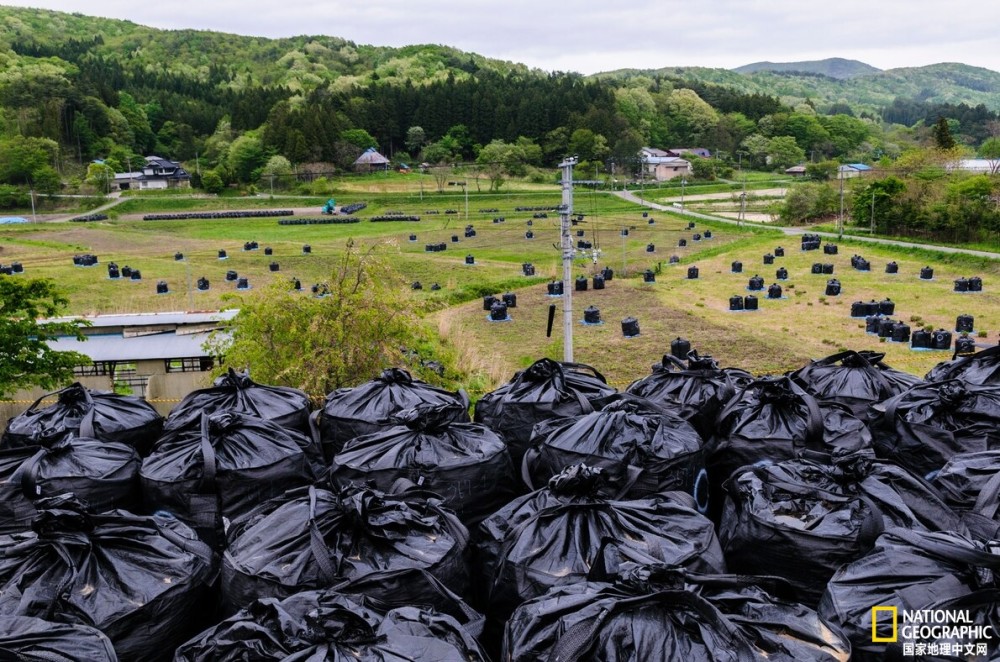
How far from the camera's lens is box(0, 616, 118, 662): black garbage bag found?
321 centimetres

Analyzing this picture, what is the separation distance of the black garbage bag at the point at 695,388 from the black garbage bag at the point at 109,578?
4.12m

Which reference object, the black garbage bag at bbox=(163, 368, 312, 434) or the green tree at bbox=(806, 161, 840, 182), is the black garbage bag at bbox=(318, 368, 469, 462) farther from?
the green tree at bbox=(806, 161, 840, 182)

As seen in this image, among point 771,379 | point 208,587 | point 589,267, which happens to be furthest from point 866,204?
point 208,587

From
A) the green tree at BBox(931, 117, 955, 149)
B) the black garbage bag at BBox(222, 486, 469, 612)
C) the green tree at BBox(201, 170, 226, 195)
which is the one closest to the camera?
the black garbage bag at BBox(222, 486, 469, 612)

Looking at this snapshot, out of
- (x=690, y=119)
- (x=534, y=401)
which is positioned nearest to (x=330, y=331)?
(x=534, y=401)

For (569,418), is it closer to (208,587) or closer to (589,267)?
(208,587)

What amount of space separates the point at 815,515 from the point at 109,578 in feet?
12.5

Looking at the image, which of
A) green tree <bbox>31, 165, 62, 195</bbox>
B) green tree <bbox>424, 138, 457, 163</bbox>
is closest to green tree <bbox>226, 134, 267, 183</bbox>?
green tree <bbox>31, 165, 62, 195</bbox>

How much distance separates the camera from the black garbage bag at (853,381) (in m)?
7.09

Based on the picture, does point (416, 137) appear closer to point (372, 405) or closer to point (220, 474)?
point (372, 405)

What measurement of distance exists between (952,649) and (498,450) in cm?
313

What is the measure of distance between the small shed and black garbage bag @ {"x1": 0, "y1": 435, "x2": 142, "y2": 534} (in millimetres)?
89033

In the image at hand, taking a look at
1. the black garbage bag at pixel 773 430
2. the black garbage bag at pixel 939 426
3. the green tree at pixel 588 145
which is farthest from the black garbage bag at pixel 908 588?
the green tree at pixel 588 145

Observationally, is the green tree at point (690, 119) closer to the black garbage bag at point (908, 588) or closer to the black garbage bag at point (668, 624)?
the black garbage bag at point (908, 588)
